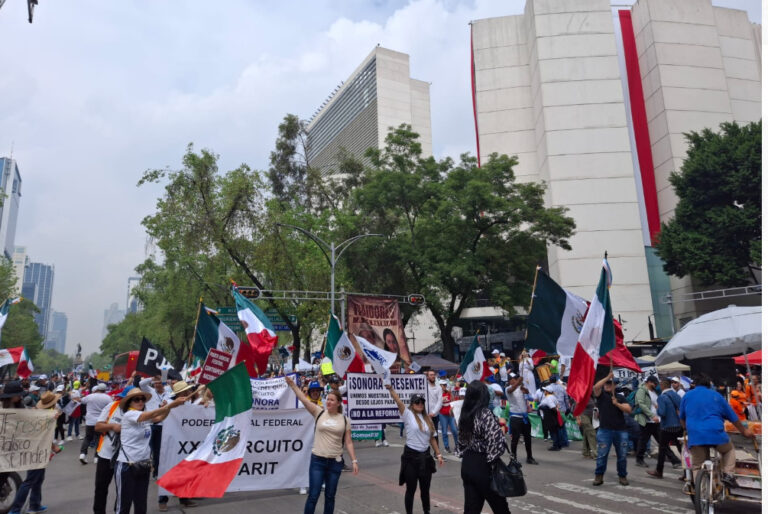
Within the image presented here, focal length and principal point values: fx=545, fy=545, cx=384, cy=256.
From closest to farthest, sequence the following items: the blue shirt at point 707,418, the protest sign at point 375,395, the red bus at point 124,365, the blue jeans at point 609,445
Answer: the blue shirt at point 707,418, the blue jeans at point 609,445, the protest sign at point 375,395, the red bus at point 124,365

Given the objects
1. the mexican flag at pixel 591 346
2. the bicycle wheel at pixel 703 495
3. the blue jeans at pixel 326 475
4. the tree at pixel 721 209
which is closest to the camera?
the blue jeans at pixel 326 475

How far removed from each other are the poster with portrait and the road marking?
7080 millimetres

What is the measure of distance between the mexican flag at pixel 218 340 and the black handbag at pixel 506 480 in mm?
6378

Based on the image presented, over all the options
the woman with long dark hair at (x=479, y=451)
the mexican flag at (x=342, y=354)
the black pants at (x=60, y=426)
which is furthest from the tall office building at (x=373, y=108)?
the woman with long dark hair at (x=479, y=451)

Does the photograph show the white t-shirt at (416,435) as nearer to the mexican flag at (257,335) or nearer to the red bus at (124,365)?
the mexican flag at (257,335)

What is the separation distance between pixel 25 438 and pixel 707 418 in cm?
885

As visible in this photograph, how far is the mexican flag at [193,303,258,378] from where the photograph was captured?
10.4 m

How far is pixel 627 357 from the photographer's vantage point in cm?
1006

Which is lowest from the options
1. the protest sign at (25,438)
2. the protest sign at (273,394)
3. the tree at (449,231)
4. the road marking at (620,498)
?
the road marking at (620,498)

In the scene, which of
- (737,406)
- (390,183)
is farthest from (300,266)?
(737,406)

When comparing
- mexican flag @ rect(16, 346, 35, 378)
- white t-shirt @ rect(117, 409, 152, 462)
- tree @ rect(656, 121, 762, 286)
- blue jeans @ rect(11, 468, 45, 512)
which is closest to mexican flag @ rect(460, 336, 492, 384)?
white t-shirt @ rect(117, 409, 152, 462)

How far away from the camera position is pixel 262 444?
25.8 ft

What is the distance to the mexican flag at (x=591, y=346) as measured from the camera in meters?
7.58

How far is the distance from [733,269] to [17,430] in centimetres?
3531
